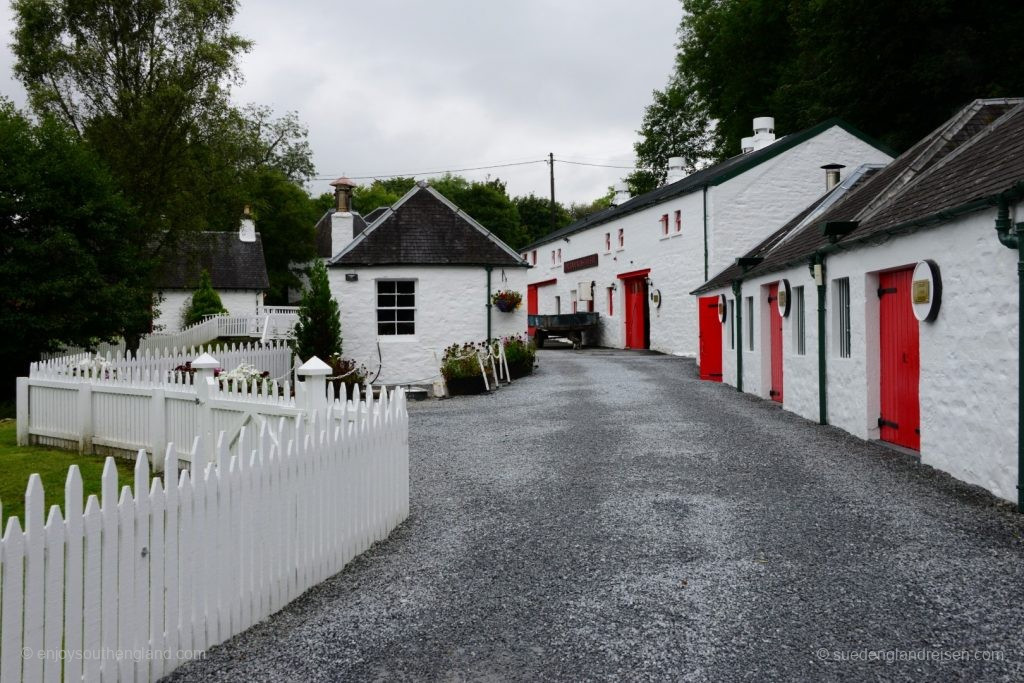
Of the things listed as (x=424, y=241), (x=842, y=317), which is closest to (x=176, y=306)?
(x=424, y=241)

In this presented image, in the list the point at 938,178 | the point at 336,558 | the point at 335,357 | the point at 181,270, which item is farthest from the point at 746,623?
the point at 181,270

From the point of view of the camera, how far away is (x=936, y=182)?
10.2 metres

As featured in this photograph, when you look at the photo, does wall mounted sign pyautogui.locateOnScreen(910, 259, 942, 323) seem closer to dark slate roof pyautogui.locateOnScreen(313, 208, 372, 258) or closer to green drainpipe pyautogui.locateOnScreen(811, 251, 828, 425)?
green drainpipe pyautogui.locateOnScreen(811, 251, 828, 425)

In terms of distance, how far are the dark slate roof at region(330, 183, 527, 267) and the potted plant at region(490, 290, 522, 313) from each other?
2.59 feet

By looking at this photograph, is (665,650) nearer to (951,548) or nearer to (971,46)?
(951,548)

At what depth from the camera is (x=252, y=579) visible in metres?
4.78

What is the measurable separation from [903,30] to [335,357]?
66.7 feet

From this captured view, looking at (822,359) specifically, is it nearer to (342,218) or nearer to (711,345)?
(711,345)

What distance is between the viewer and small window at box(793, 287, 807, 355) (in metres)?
13.8

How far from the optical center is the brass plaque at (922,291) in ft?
28.5

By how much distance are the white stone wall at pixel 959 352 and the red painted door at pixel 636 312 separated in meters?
19.1

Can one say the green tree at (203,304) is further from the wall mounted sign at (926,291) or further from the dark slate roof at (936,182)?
the wall mounted sign at (926,291)

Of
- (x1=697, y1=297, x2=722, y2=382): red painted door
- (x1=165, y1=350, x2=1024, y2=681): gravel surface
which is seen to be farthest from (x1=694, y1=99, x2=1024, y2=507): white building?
(x1=697, y1=297, x2=722, y2=382): red painted door

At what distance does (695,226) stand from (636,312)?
18.8 feet
